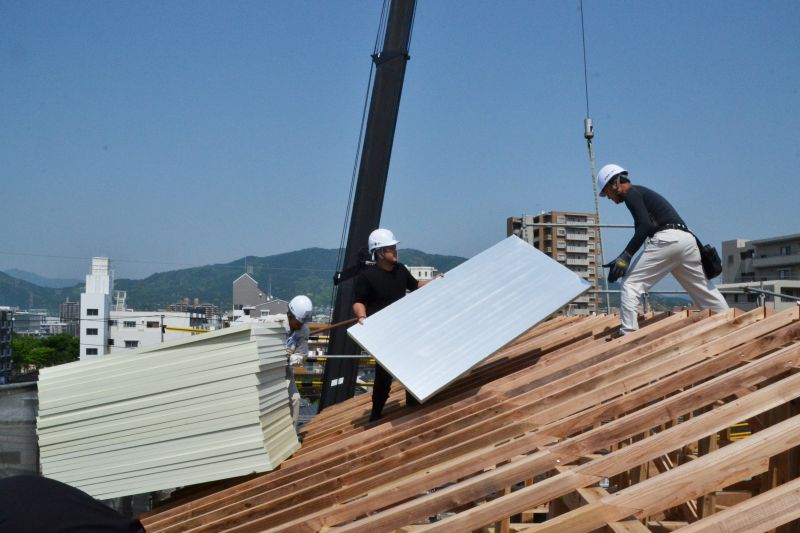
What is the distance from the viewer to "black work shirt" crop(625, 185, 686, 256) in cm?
600

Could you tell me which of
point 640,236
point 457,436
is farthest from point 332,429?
point 640,236

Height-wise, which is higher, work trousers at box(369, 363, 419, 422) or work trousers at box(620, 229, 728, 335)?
work trousers at box(620, 229, 728, 335)

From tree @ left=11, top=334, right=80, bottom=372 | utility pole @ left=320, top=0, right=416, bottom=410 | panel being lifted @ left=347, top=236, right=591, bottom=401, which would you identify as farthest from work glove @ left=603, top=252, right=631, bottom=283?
tree @ left=11, top=334, right=80, bottom=372

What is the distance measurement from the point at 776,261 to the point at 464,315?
261 feet

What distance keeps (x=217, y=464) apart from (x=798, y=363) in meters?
3.58

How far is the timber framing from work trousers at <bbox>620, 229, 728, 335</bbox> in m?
0.33

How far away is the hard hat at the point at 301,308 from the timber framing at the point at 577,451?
134cm

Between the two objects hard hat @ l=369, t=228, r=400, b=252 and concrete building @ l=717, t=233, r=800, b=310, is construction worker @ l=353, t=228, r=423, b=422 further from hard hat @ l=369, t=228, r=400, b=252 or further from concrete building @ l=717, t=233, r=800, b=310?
concrete building @ l=717, t=233, r=800, b=310

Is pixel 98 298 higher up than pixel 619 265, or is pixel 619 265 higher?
pixel 98 298

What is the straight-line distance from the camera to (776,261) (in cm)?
7550

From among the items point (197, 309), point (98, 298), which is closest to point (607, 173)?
point (98, 298)

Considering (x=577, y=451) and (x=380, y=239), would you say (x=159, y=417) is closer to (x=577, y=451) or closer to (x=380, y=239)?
(x=380, y=239)

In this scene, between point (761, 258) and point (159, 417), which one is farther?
point (761, 258)

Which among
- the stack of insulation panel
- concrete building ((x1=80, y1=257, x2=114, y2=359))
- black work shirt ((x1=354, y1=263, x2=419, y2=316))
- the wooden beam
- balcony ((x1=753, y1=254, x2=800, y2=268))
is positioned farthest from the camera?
concrete building ((x1=80, y1=257, x2=114, y2=359))
